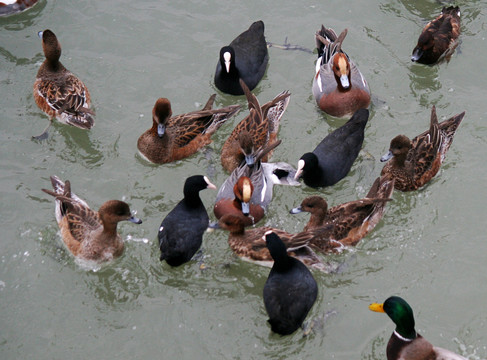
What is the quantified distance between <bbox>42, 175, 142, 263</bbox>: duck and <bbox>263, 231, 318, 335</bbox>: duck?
1602 millimetres

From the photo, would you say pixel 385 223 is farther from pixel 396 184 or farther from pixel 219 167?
pixel 219 167

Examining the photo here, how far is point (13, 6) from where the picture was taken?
9.48 meters

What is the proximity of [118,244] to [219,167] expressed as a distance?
179 centimetres

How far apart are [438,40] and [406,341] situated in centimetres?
470

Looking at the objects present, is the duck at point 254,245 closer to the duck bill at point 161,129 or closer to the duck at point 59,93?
the duck bill at point 161,129

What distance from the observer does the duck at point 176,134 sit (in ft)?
24.6

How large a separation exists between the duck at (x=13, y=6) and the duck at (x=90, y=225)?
4018 mm

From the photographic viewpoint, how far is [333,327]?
623cm

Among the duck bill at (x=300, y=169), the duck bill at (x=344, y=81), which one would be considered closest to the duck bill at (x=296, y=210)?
the duck bill at (x=300, y=169)

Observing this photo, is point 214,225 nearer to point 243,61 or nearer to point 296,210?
point 296,210

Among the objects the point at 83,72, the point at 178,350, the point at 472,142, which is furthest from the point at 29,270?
the point at 472,142

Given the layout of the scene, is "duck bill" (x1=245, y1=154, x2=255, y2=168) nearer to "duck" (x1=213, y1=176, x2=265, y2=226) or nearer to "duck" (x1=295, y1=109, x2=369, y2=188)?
"duck" (x1=213, y1=176, x2=265, y2=226)

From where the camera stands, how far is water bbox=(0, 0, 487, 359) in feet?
20.5

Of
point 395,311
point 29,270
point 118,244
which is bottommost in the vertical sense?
point 29,270
